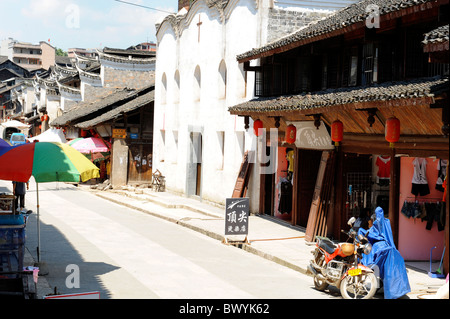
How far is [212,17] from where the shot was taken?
26.4m

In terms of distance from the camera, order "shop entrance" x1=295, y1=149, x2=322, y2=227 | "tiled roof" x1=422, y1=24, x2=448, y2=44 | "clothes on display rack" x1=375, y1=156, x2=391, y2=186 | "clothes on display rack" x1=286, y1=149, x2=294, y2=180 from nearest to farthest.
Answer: "tiled roof" x1=422, y1=24, x2=448, y2=44
"clothes on display rack" x1=375, y1=156, x2=391, y2=186
"shop entrance" x1=295, y1=149, x2=322, y2=227
"clothes on display rack" x1=286, y1=149, x2=294, y2=180

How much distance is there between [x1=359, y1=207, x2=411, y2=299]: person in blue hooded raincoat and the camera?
436 inches

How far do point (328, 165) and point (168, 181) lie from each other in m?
15.3

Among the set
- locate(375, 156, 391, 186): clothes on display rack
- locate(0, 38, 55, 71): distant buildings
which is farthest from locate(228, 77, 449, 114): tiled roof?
locate(0, 38, 55, 71): distant buildings

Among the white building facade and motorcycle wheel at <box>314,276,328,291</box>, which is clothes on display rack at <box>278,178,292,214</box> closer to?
the white building facade

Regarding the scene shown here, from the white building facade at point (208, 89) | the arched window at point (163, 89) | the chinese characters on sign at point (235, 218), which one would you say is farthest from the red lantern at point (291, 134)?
the arched window at point (163, 89)

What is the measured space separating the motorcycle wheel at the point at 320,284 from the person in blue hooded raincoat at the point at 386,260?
847 mm

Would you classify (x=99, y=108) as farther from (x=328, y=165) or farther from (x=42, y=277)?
(x=42, y=277)

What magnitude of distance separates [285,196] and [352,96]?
7.26m

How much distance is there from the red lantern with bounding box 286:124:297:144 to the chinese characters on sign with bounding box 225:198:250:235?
110 inches

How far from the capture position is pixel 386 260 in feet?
36.8

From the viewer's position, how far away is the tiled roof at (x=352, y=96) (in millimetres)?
11784

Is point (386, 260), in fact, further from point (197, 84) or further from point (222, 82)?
point (197, 84)
